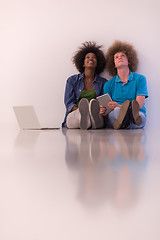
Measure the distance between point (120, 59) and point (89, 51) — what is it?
482 millimetres

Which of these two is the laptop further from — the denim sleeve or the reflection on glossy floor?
the reflection on glossy floor

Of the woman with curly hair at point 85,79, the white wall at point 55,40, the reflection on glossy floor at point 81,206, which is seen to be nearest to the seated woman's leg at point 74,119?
the woman with curly hair at point 85,79

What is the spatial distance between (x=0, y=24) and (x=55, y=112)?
1467 millimetres

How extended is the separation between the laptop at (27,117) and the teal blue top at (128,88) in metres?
0.93

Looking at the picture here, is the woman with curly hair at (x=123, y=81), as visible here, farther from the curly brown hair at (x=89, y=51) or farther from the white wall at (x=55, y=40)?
Answer: the white wall at (x=55, y=40)

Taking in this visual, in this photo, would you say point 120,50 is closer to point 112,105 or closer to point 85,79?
point 85,79

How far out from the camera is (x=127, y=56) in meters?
3.26

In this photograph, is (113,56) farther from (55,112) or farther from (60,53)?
(55,112)

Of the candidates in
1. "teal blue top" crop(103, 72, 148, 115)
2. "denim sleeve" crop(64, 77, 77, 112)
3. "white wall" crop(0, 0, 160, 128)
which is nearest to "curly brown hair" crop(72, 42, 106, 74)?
"white wall" crop(0, 0, 160, 128)

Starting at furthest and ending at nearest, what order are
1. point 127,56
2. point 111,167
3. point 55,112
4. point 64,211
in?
point 55,112 → point 127,56 → point 111,167 → point 64,211

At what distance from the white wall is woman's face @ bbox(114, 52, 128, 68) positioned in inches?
14.3

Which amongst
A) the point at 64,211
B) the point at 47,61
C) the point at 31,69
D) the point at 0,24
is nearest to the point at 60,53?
the point at 47,61

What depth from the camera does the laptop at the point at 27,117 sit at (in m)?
2.65

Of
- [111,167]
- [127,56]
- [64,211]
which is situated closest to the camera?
[64,211]
